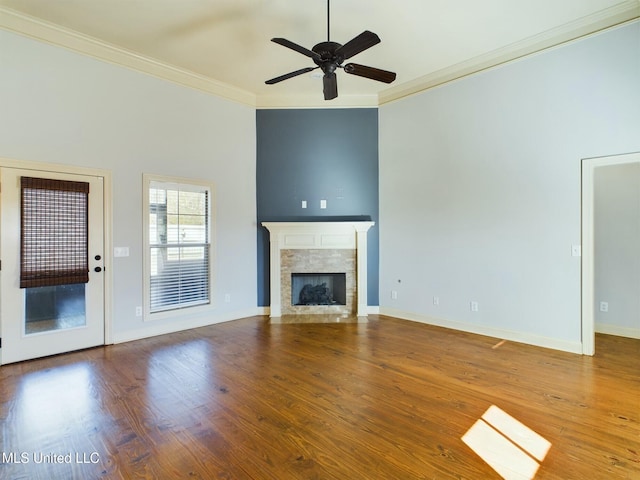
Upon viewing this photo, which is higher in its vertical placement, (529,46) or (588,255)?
(529,46)

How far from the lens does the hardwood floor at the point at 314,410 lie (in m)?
1.88

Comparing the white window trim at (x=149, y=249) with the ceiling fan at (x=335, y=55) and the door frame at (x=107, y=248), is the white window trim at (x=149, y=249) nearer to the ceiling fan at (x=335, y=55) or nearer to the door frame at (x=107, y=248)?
the door frame at (x=107, y=248)

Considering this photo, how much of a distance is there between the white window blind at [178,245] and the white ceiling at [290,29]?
1.70 meters

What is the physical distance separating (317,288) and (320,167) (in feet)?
6.95

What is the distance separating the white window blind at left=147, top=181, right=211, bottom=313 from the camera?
14.7ft

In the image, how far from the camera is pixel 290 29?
371 cm

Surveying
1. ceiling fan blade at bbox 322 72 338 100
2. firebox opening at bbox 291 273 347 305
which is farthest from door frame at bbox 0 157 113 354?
ceiling fan blade at bbox 322 72 338 100

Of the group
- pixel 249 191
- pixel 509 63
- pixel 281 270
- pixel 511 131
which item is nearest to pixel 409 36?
pixel 509 63

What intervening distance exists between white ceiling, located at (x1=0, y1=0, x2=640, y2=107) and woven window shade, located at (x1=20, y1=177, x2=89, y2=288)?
1690mm

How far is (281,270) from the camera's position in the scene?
17.7 feet

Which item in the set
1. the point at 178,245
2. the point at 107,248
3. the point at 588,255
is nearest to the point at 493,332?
the point at 588,255

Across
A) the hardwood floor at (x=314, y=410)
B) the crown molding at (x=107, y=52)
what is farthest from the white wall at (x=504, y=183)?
the crown molding at (x=107, y=52)

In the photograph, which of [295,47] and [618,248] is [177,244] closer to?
[295,47]

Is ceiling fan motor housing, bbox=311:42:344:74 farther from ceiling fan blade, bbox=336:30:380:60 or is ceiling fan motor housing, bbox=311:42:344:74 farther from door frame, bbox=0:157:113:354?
door frame, bbox=0:157:113:354
